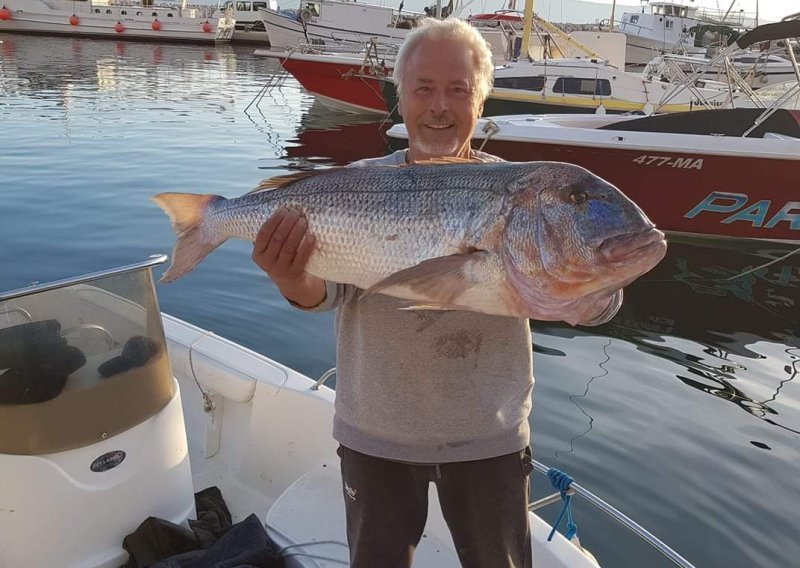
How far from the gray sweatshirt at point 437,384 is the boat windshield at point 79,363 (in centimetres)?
126

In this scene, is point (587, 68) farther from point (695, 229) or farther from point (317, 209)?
point (317, 209)

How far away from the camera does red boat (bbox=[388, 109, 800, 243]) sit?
363 inches

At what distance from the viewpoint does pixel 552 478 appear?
2928 mm

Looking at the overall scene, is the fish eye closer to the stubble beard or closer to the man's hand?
the stubble beard

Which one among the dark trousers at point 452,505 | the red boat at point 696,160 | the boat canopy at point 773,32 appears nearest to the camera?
the dark trousers at point 452,505

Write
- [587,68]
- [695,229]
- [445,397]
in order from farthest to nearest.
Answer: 1. [587,68]
2. [695,229]
3. [445,397]

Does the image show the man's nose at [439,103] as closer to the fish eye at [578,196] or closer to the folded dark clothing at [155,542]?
the fish eye at [578,196]

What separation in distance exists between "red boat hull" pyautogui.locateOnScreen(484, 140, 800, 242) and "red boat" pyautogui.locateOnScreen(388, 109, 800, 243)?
0.04ft

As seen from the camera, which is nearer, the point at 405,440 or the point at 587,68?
the point at 405,440

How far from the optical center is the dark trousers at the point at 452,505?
2.16 metres

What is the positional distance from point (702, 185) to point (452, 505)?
29.0 feet

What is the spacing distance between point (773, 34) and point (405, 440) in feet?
28.6

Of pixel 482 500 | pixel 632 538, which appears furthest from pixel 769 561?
pixel 482 500

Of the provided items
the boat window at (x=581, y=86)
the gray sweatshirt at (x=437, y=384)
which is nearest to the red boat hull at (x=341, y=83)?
the boat window at (x=581, y=86)
